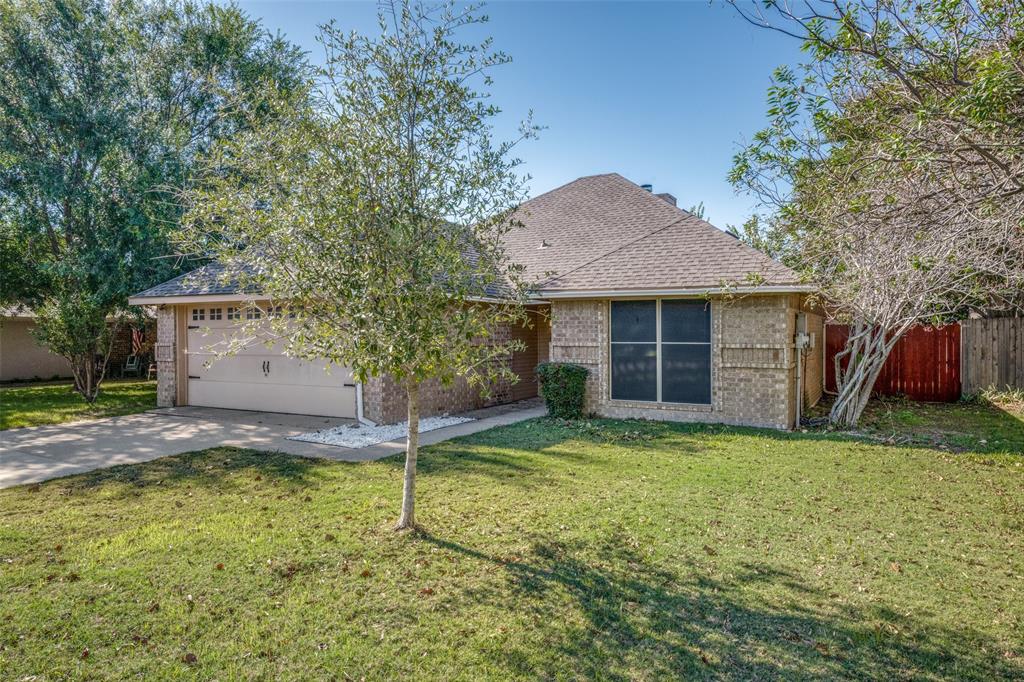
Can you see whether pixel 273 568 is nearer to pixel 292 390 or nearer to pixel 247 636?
pixel 247 636

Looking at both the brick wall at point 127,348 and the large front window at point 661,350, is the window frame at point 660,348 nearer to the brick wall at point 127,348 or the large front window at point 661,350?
the large front window at point 661,350

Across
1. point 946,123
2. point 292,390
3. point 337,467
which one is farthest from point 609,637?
point 292,390

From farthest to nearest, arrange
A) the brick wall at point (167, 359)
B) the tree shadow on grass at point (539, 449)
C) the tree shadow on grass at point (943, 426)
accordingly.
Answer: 1. the brick wall at point (167, 359)
2. the tree shadow on grass at point (943, 426)
3. the tree shadow on grass at point (539, 449)

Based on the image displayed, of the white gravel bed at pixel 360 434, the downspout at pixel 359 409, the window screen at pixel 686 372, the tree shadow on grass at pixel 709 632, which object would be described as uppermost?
the window screen at pixel 686 372

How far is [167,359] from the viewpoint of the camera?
13203 mm

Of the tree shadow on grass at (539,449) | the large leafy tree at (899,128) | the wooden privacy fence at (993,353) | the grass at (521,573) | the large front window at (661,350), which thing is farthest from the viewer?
the wooden privacy fence at (993,353)

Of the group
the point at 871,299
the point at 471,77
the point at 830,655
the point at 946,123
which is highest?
the point at 471,77

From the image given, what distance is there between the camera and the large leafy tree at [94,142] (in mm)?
14070

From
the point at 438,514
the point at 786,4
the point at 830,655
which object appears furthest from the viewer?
the point at 438,514

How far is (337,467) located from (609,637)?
4.96 metres

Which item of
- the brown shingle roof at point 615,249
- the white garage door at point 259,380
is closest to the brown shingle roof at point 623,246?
the brown shingle roof at point 615,249

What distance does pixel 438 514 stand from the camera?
5.64 metres

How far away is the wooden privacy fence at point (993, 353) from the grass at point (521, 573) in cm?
828

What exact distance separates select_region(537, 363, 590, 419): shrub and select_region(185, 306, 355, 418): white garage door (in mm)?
3757
